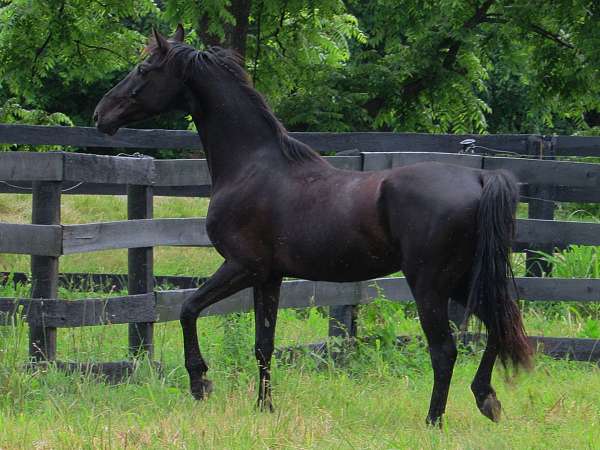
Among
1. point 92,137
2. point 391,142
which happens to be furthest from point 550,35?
point 92,137

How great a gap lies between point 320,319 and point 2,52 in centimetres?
621

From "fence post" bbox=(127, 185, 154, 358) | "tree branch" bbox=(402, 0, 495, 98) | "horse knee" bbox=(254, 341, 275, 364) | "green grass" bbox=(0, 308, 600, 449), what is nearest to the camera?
"green grass" bbox=(0, 308, 600, 449)

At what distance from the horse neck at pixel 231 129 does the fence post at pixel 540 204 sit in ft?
10.8

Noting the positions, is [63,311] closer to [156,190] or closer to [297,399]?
[297,399]

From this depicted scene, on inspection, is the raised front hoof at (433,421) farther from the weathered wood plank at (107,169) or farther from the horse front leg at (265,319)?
the weathered wood plank at (107,169)

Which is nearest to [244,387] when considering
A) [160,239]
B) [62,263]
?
[160,239]

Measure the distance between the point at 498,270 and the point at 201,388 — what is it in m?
1.90

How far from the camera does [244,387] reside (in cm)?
604

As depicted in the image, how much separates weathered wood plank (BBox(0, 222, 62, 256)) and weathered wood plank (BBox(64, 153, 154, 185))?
0.36m

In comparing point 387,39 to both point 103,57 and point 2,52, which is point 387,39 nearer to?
point 103,57

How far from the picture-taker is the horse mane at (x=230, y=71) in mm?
6079

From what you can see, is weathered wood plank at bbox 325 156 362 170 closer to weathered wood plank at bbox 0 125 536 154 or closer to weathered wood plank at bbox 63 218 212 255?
weathered wood plank at bbox 63 218 212 255

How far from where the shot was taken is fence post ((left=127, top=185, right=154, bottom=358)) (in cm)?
669

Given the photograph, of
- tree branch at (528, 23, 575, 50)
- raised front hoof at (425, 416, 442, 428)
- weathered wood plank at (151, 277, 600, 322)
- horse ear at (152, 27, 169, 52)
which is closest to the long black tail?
raised front hoof at (425, 416, 442, 428)
